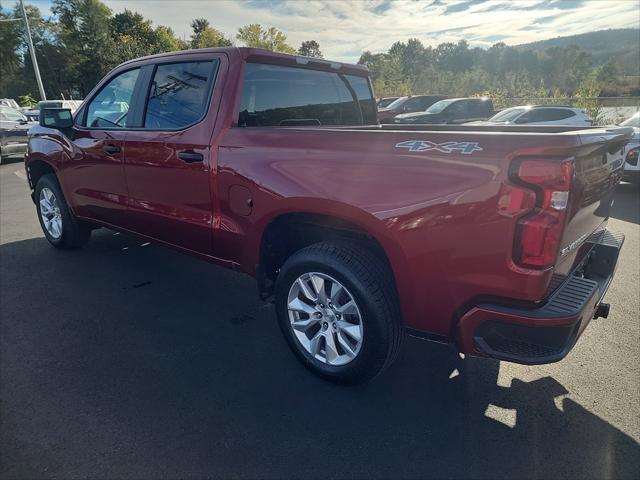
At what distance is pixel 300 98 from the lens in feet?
11.2

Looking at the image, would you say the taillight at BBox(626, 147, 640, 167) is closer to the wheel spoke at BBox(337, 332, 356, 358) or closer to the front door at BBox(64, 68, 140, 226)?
the wheel spoke at BBox(337, 332, 356, 358)

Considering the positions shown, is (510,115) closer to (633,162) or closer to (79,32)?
(633,162)

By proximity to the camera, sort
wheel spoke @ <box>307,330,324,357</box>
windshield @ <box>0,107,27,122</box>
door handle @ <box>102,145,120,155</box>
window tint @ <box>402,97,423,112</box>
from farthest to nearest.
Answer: window tint @ <box>402,97,423,112</box>
windshield @ <box>0,107,27,122</box>
door handle @ <box>102,145,120,155</box>
wheel spoke @ <box>307,330,324,357</box>

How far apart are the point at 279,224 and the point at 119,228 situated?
2.13m

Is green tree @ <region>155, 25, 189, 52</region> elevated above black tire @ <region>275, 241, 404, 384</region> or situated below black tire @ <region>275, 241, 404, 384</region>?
above

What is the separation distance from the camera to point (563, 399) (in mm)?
2490

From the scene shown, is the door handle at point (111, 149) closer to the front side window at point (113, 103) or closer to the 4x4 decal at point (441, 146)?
the front side window at point (113, 103)

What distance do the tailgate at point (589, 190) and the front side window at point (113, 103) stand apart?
3.33 meters

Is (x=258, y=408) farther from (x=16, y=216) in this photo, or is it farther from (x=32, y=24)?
(x=32, y=24)

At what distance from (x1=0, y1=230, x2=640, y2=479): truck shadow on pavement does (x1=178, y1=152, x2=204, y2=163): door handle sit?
1.28m

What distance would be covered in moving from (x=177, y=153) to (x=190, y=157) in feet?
0.48

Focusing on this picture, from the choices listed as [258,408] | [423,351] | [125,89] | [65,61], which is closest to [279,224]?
[258,408]

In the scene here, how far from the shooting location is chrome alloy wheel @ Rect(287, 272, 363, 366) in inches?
98.0

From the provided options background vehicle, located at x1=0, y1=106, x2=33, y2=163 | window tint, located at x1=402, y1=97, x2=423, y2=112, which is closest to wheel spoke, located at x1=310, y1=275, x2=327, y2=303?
background vehicle, located at x1=0, y1=106, x2=33, y2=163
